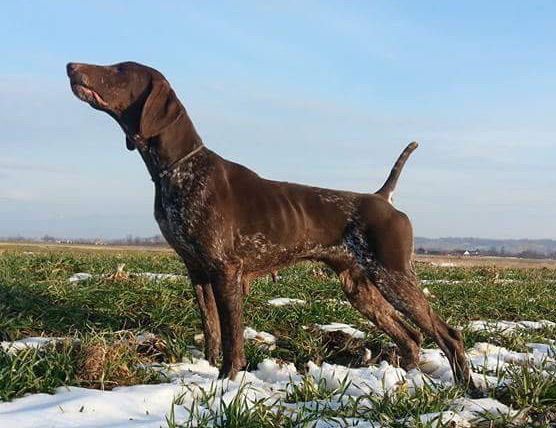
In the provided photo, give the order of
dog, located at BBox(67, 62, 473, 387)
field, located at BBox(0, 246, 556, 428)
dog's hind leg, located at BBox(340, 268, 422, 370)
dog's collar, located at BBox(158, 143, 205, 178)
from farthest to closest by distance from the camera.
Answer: dog's hind leg, located at BBox(340, 268, 422, 370)
dog's collar, located at BBox(158, 143, 205, 178)
dog, located at BBox(67, 62, 473, 387)
field, located at BBox(0, 246, 556, 428)

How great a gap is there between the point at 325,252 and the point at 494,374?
173cm

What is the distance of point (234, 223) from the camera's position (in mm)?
5715

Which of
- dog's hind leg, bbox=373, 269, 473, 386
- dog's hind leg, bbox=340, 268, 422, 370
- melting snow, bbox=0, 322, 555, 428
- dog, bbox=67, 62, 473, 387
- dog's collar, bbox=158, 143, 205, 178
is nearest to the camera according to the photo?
melting snow, bbox=0, 322, 555, 428

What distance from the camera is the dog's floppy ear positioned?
5.67 metres

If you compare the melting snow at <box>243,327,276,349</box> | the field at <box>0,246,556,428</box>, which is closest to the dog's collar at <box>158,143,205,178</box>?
the field at <box>0,246,556,428</box>

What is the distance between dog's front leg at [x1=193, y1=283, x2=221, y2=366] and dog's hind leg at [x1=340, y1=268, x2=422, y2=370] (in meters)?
1.25

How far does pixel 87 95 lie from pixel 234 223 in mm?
1592

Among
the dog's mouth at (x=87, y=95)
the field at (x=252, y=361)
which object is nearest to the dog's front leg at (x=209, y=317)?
the field at (x=252, y=361)

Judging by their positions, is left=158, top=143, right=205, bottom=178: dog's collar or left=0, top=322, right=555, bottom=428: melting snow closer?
left=0, top=322, right=555, bottom=428: melting snow

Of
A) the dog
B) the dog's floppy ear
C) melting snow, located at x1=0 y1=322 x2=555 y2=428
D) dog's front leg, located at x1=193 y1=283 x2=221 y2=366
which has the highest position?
the dog's floppy ear

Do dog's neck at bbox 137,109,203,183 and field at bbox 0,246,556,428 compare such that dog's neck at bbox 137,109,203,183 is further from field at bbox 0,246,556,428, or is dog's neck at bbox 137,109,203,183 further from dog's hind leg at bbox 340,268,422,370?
dog's hind leg at bbox 340,268,422,370

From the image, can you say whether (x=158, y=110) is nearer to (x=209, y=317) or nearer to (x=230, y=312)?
(x=230, y=312)

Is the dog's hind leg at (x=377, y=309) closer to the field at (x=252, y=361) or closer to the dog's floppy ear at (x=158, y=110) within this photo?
the field at (x=252, y=361)

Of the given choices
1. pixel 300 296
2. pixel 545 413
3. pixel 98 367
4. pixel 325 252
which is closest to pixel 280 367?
pixel 325 252
